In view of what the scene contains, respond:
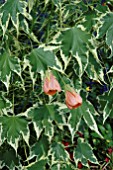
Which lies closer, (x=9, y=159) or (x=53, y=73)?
(x=53, y=73)

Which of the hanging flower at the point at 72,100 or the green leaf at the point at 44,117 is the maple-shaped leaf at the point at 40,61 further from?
the green leaf at the point at 44,117

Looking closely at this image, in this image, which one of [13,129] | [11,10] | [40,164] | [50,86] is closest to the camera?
[50,86]

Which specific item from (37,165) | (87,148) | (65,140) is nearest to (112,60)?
(65,140)

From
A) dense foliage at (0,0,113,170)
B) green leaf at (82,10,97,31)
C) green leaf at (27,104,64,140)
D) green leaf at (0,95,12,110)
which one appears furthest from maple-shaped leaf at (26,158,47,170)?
green leaf at (82,10,97,31)

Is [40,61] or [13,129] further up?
[40,61]

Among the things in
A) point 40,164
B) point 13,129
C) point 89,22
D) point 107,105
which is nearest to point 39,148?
point 40,164

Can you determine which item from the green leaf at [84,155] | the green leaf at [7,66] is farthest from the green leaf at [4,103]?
the green leaf at [84,155]

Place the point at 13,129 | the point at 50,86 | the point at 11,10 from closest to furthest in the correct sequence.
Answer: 1. the point at 50,86
2. the point at 11,10
3. the point at 13,129

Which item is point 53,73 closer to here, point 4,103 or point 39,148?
point 4,103
